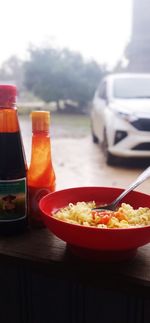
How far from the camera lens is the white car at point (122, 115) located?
948mm

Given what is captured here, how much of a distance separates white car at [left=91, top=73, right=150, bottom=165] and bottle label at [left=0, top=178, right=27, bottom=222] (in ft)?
1.78

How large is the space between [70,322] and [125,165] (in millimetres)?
600

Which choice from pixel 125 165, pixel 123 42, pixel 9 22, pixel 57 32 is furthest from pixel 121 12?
pixel 125 165

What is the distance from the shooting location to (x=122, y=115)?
1.02m

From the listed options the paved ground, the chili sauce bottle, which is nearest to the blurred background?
the paved ground

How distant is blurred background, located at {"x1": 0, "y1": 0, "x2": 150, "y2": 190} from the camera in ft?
3.03

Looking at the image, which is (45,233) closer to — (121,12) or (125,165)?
(125,165)

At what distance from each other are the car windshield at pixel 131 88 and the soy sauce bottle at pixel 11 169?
58 cm

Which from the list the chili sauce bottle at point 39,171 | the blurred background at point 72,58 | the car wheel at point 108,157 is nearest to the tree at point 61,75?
the blurred background at point 72,58

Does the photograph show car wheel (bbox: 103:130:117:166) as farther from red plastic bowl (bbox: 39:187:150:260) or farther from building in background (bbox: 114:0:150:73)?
red plastic bowl (bbox: 39:187:150:260)

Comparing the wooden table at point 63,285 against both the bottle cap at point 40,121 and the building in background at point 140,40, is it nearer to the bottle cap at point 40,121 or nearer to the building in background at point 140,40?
the bottle cap at point 40,121

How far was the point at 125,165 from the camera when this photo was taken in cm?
Answer: 105

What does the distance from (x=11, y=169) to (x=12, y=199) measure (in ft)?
0.15

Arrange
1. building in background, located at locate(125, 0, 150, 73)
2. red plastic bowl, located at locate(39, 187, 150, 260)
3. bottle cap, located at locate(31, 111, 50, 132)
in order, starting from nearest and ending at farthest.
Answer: red plastic bowl, located at locate(39, 187, 150, 260) < bottle cap, located at locate(31, 111, 50, 132) < building in background, located at locate(125, 0, 150, 73)
